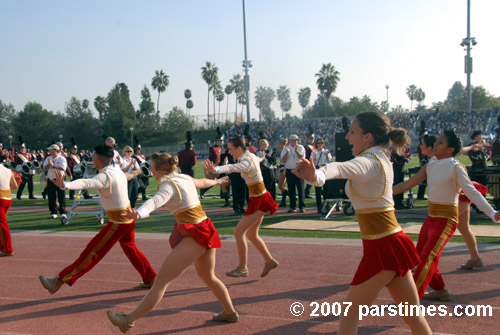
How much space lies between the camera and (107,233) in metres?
6.18

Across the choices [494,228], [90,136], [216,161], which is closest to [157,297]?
[494,228]

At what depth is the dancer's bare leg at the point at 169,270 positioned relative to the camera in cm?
439

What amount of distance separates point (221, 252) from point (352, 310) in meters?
5.48

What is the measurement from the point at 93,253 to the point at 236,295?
187cm

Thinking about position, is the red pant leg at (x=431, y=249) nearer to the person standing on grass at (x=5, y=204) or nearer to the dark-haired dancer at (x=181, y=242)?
the dark-haired dancer at (x=181, y=242)

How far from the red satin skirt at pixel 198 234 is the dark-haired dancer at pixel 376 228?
1688 mm

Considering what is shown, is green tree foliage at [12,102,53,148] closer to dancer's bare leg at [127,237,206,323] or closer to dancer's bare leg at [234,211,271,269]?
dancer's bare leg at [234,211,271,269]

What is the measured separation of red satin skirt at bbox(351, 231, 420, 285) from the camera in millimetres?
3363

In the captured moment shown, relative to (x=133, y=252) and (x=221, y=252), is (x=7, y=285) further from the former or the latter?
(x=221, y=252)

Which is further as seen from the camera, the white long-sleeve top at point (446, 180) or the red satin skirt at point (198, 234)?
the white long-sleeve top at point (446, 180)

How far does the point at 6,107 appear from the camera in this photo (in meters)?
118

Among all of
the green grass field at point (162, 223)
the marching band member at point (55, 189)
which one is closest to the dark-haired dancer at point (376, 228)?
the green grass field at point (162, 223)

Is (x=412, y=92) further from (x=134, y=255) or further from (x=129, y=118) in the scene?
(x=134, y=255)

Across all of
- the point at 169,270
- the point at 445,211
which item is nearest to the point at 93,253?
the point at 169,270
